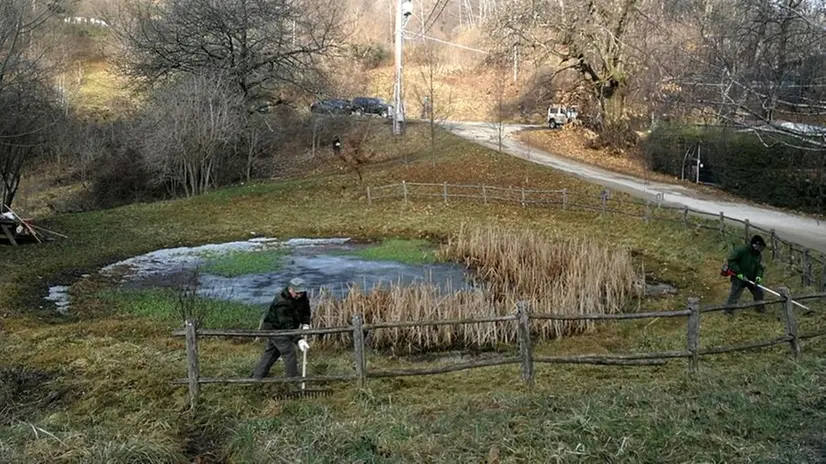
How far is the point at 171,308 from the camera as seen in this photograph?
13500 millimetres

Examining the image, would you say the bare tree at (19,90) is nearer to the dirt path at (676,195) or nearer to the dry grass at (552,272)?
the dry grass at (552,272)

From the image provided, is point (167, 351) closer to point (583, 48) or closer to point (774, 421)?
point (774, 421)

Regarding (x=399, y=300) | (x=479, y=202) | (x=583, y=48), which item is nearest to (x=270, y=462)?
(x=399, y=300)

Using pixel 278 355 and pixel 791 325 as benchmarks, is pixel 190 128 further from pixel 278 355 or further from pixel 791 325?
pixel 791 325

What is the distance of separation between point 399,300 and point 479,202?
13.7 meters

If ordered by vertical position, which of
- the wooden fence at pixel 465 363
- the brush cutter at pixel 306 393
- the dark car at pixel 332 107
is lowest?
the brush cutter at pixel 306 393

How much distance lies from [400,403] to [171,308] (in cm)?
674

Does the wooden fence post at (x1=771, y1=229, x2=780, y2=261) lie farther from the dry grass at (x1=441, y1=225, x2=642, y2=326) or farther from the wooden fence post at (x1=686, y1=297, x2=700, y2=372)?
the wooden fence post at (x1=686, y1=297, x2=700, y2=372)

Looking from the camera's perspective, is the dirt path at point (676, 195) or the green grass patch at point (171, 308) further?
the dirt path at point (676, 195)

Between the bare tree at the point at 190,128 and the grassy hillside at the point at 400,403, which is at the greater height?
the bare tree at the point at 190,128

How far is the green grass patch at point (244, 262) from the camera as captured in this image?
669 inches

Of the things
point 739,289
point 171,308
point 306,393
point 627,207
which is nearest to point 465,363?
point 306,393

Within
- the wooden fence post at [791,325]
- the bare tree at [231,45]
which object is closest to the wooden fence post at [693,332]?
the wooden fence post at [791,325]

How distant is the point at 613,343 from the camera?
36.4 feet
